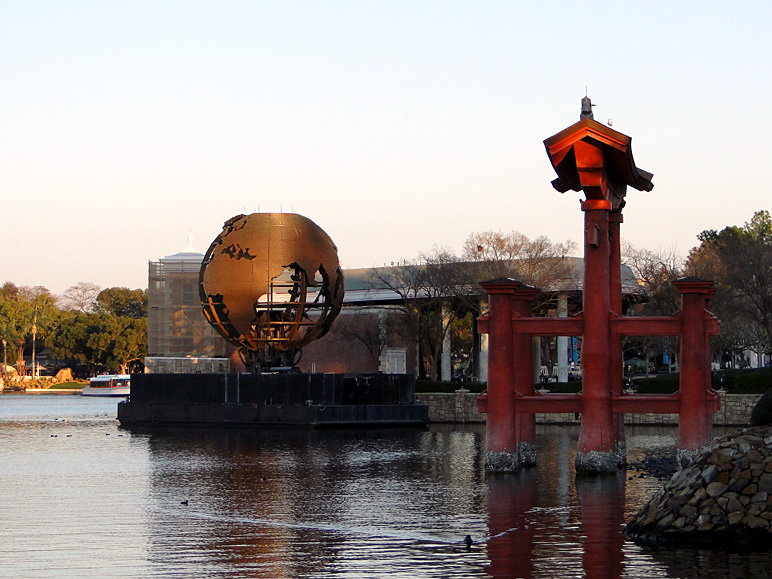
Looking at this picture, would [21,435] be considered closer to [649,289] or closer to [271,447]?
[271,447]

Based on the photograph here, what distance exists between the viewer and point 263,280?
→ 2200 inches

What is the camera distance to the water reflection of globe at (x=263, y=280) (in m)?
55.9

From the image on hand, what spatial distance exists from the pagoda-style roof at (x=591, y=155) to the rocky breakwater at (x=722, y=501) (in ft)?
30.4

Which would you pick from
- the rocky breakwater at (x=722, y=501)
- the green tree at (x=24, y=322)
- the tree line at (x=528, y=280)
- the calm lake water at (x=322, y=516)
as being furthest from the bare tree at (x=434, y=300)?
the green tree at (x=24, y=322)

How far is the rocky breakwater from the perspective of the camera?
1716 centimetres

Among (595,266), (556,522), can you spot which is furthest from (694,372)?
(556,522)

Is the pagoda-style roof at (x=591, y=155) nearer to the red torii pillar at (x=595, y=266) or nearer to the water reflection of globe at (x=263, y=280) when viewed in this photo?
the red torii pillar at (x=595, y=266)

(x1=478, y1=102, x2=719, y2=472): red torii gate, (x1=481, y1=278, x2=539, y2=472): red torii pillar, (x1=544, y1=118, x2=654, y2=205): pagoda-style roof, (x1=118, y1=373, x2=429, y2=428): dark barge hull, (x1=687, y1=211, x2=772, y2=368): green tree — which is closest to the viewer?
(x1=544, y1=118, x2=654, y2=205): pagoda-style roof

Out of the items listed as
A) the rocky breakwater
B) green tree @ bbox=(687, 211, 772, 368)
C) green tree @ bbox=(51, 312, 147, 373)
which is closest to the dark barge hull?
green tree @ bbox=(687, 211, 772, 368)

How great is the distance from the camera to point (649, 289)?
66812mm

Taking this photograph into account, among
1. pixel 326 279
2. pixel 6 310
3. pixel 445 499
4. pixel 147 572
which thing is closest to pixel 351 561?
pixel 147 572

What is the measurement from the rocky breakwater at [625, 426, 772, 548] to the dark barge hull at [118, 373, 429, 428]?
34.0 metres

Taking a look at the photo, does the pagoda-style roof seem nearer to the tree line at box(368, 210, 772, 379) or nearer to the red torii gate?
the red torii gate

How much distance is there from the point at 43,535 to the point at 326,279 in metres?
38.2
